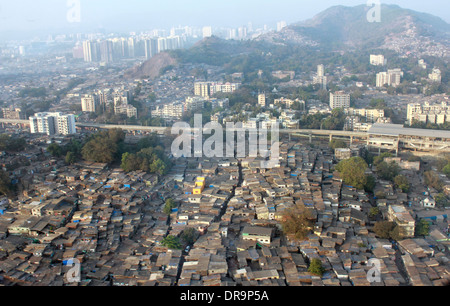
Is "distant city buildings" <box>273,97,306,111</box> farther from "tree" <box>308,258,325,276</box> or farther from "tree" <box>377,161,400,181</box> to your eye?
"tree" <box>308,258,325,276</box>

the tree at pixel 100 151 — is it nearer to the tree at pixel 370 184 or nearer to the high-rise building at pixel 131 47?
the tree at pixel 370 184

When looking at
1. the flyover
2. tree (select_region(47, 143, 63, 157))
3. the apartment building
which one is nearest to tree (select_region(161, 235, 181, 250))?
tree (select_region(47, 143, 63, 157))

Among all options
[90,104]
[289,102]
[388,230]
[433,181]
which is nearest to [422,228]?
[388,230]

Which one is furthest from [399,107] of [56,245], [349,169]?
[56,245]

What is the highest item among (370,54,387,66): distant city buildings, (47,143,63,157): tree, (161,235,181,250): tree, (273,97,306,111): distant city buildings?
(370,54,387,66): distant city buildings

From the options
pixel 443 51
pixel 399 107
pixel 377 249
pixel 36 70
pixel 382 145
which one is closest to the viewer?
pixel 377 249

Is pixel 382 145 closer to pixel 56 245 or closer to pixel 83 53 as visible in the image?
pixel 56 245
